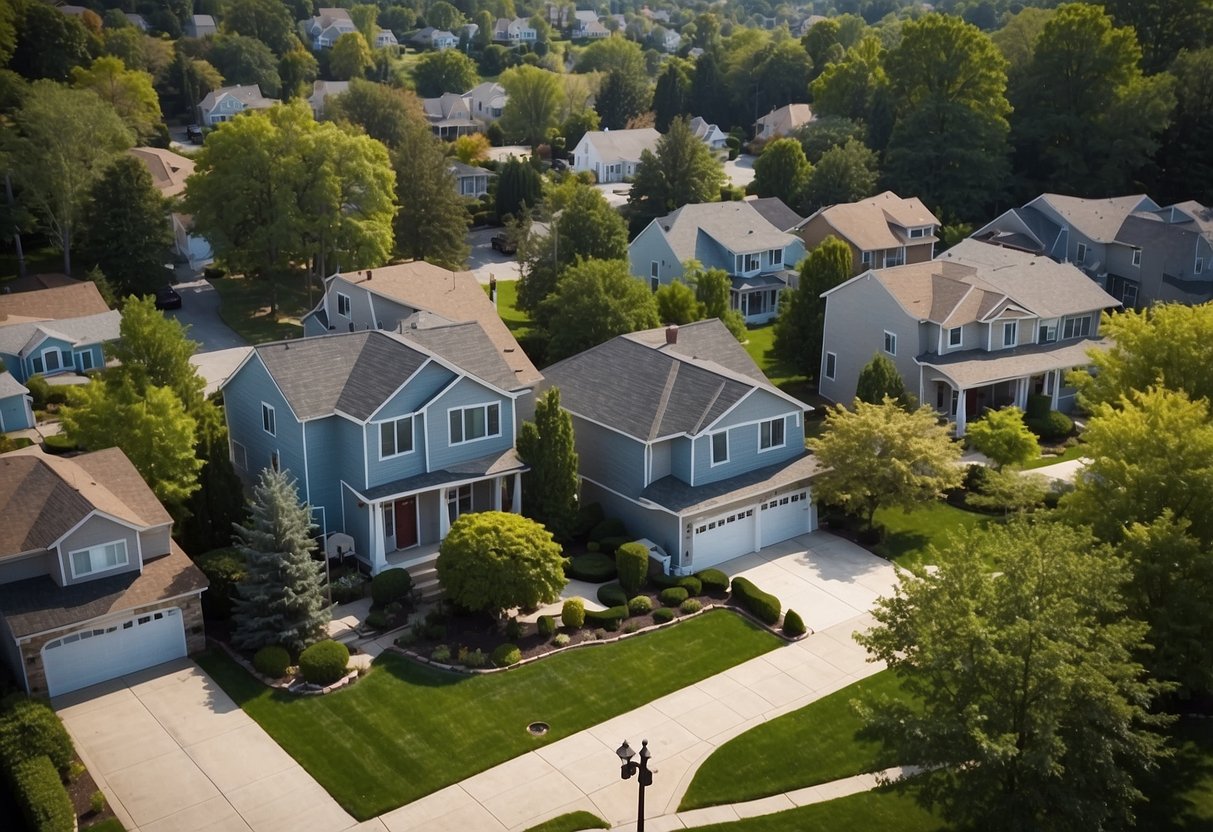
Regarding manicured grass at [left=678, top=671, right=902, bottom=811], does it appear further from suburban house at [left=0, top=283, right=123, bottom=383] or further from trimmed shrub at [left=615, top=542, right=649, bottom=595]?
suburban house at [left=0, top=283, right=123, bottom=383]

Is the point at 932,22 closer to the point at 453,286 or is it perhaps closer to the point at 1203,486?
the point at 453,286

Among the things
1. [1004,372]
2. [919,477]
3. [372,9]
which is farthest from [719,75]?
[919,477]

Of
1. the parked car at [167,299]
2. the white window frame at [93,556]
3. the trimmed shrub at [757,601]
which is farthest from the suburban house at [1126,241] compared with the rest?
the white window frame at [93,556]

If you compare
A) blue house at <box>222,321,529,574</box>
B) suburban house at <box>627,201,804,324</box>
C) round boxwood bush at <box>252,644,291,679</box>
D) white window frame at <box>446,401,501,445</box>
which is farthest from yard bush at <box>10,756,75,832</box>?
suburban house at <box>627,201,804,324</box>

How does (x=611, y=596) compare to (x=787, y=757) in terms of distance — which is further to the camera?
(x=611, y=596)

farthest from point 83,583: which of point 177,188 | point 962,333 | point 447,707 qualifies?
point 177,188

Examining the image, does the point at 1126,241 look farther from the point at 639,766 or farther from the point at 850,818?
the point at 639,766

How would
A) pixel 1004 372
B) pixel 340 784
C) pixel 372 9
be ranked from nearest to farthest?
pixel 340 784, pixel 1004 372, pixel 372 9
